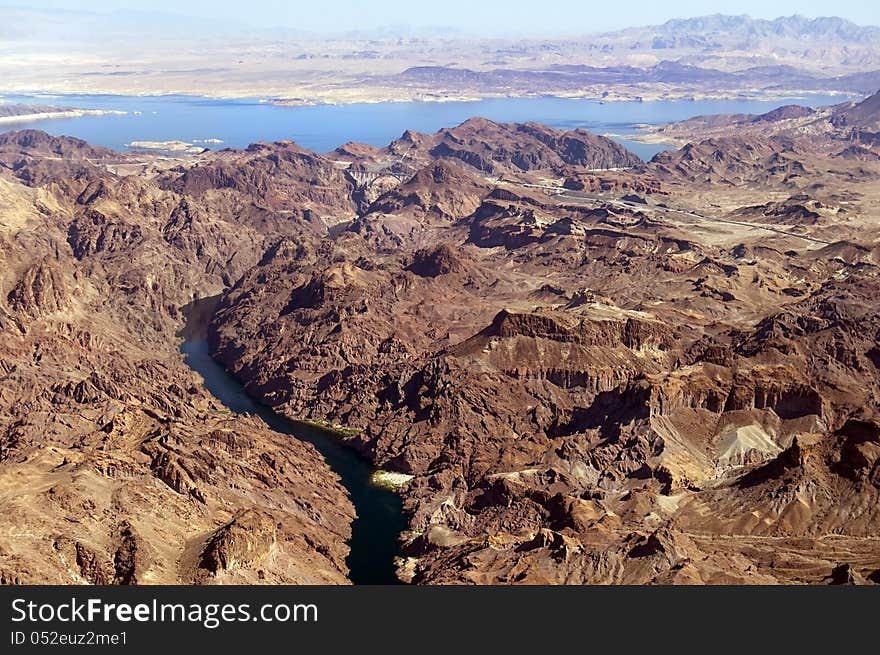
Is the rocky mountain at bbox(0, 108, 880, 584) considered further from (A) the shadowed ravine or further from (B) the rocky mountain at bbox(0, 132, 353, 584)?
(A) the shadowed ravine

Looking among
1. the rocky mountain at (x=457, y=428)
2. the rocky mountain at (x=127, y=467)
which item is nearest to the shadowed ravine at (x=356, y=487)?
the rocky mountain at (x=457, y=428)

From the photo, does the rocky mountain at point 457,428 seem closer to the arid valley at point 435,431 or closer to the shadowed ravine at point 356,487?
the arid valley at point 435,431

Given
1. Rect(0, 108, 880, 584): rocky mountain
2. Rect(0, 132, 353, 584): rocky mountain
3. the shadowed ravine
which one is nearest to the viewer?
Rect(0, 132, 353, 584): rocky mountain

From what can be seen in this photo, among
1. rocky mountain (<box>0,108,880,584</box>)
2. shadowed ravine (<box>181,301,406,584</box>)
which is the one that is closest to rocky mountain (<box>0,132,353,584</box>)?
rocky mountain (<box>0,108,880,584</box>)

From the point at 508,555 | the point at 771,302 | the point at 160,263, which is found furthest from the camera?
A: the point at 160,263

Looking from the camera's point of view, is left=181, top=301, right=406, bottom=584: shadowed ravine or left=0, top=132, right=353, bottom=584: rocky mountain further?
left=181, top=301, right=406, bottom=584: shadowed ravine

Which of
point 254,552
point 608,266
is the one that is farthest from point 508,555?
point 608,266

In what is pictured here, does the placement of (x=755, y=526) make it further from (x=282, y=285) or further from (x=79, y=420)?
(x=282, y=285)

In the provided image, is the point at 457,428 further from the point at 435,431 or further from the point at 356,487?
the point at 356,487
